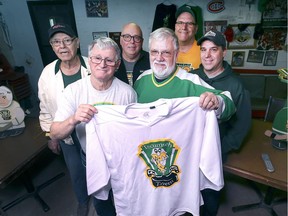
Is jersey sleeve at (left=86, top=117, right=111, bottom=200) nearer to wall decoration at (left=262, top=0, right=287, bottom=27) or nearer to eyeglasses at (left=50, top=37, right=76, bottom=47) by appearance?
eyeglasses at (left=50, top=37, right=76, bottom=47)

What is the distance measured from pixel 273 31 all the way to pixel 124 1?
2.40 meters

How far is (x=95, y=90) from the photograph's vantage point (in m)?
1.33

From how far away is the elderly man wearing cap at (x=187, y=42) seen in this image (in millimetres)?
1816

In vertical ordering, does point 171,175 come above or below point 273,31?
below

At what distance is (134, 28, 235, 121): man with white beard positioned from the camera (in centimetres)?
126

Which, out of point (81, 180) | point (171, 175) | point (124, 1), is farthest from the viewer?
point (124, 1)

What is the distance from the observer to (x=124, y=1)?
12.0 ft

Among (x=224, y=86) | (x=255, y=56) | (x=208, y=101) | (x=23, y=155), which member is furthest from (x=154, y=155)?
(x=255, y=56)

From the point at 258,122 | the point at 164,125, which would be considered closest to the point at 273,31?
the point at 258,122

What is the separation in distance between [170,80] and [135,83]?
0.95ft

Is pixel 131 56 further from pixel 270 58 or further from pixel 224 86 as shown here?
pixel 270 58

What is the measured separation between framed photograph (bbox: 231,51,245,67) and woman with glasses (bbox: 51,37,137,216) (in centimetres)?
280

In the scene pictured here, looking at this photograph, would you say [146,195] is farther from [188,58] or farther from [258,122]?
[258,122]

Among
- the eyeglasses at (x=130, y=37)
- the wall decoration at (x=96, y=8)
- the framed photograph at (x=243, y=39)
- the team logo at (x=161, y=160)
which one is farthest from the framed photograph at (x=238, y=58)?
the team logo at (x=161, y=160)
